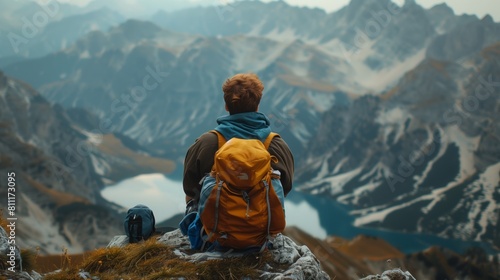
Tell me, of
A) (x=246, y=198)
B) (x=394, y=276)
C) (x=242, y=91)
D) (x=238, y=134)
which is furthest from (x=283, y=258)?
(x=242, y=91)

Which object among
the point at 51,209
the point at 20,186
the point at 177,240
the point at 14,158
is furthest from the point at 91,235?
the point at 177,240

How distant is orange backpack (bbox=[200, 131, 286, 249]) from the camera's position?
783 cm

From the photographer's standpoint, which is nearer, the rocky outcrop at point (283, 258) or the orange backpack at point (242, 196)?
the orange backpack at point (242, 196)

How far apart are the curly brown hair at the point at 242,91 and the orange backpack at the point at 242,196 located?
971 mm

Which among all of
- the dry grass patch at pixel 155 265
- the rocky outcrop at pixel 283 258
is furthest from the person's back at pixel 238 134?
the dry grass patch at pixel 155 265

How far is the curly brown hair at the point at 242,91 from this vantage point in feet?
29.1

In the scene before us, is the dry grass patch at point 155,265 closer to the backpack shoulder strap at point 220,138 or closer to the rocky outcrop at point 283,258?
the rocky outcrop at point 283,258

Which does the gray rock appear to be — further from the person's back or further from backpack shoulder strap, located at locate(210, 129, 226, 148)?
backpack shoulder strap, located at locate(210, 129, 226, 148)

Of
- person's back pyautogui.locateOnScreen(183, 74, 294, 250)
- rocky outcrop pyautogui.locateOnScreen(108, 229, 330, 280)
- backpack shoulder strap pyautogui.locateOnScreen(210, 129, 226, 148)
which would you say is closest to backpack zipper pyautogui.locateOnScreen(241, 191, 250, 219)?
person's back pyautogui.locateOnScreen(183, 74, 294, 250)

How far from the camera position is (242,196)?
8000 mm

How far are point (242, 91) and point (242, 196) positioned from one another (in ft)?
6.60

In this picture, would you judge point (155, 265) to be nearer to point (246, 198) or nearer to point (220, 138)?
point (246, 198)

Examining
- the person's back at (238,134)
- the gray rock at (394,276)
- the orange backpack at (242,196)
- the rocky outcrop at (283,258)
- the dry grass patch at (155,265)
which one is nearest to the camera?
the orange backpack at (242,196)

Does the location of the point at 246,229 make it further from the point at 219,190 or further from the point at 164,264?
the point at 164,264
